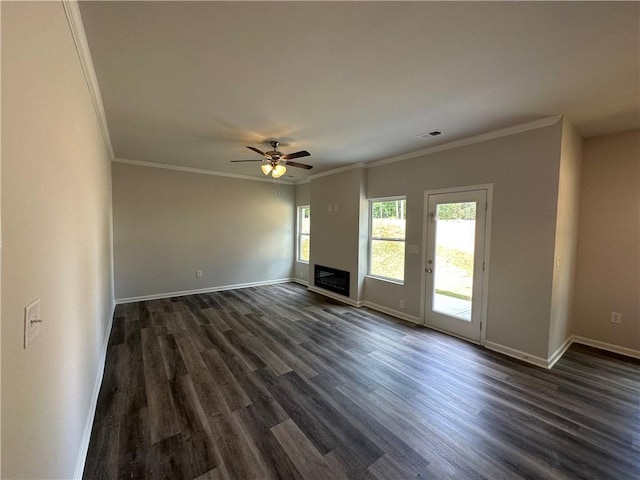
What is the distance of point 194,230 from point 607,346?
691 cm

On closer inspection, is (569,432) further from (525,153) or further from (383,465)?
(525,153)

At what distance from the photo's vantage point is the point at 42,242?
1109 mm

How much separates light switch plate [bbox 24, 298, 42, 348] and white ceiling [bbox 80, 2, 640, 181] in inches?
64.5

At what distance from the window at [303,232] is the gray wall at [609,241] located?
5.10m

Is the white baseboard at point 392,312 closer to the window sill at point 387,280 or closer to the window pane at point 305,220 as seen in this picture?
the window sill at point 387,280

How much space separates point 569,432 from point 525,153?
2713mm

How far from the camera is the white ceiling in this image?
1527 mm

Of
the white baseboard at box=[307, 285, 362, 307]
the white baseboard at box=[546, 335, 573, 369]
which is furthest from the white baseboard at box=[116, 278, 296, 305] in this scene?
the white baseboard at box=[546, 335, 573, 369]

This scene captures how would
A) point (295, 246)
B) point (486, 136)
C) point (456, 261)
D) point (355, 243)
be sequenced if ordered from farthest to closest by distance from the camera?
point (295, 246), point (355, 243), point (456, 261), point (486, 136)

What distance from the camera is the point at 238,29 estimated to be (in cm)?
165

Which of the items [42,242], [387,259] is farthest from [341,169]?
[42,242]

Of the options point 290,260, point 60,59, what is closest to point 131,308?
point 290,260

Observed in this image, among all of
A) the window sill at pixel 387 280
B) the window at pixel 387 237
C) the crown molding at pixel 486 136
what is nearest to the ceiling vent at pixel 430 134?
the crown molding at pixel 486 136

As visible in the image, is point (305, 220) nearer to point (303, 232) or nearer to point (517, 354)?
point (303, 232)
